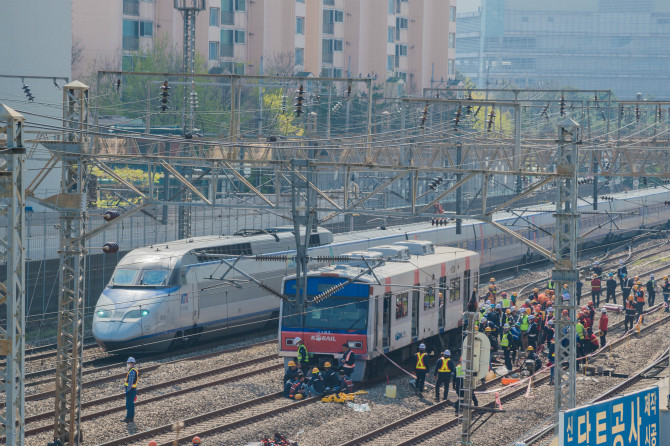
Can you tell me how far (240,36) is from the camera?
74188 mm

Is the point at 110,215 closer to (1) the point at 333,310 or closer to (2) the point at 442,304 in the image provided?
(1) the point at 333,310

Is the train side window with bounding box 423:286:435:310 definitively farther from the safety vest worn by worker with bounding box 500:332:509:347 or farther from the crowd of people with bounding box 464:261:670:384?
the safety vest worn by worker with bounding box 500:332:509:347

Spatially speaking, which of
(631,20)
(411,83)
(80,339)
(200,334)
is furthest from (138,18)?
(631,20)

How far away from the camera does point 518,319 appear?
30.0 m

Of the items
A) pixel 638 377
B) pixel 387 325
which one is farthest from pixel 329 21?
pixel 387 325

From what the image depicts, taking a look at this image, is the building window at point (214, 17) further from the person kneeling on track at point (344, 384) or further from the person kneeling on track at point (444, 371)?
the person kneeling on track at point (444, 371)

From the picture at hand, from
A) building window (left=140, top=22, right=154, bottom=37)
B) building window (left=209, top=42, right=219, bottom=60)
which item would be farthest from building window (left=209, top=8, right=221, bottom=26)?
building window (left=140, top=22, right=154, bottom=37)

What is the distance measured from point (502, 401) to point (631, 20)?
16362 cm

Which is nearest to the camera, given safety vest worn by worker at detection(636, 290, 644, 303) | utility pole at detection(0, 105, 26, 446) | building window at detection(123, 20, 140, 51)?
utility pole at detection(0, 105, 26, 446)

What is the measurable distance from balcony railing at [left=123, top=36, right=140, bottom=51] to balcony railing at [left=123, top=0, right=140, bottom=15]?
1.57 m

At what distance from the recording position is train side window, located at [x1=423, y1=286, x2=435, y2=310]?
88.7ft

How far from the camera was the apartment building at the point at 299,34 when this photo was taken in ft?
209

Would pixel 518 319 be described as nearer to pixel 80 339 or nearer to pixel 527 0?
pixel 80 339

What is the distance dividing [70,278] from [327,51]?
67640mm
